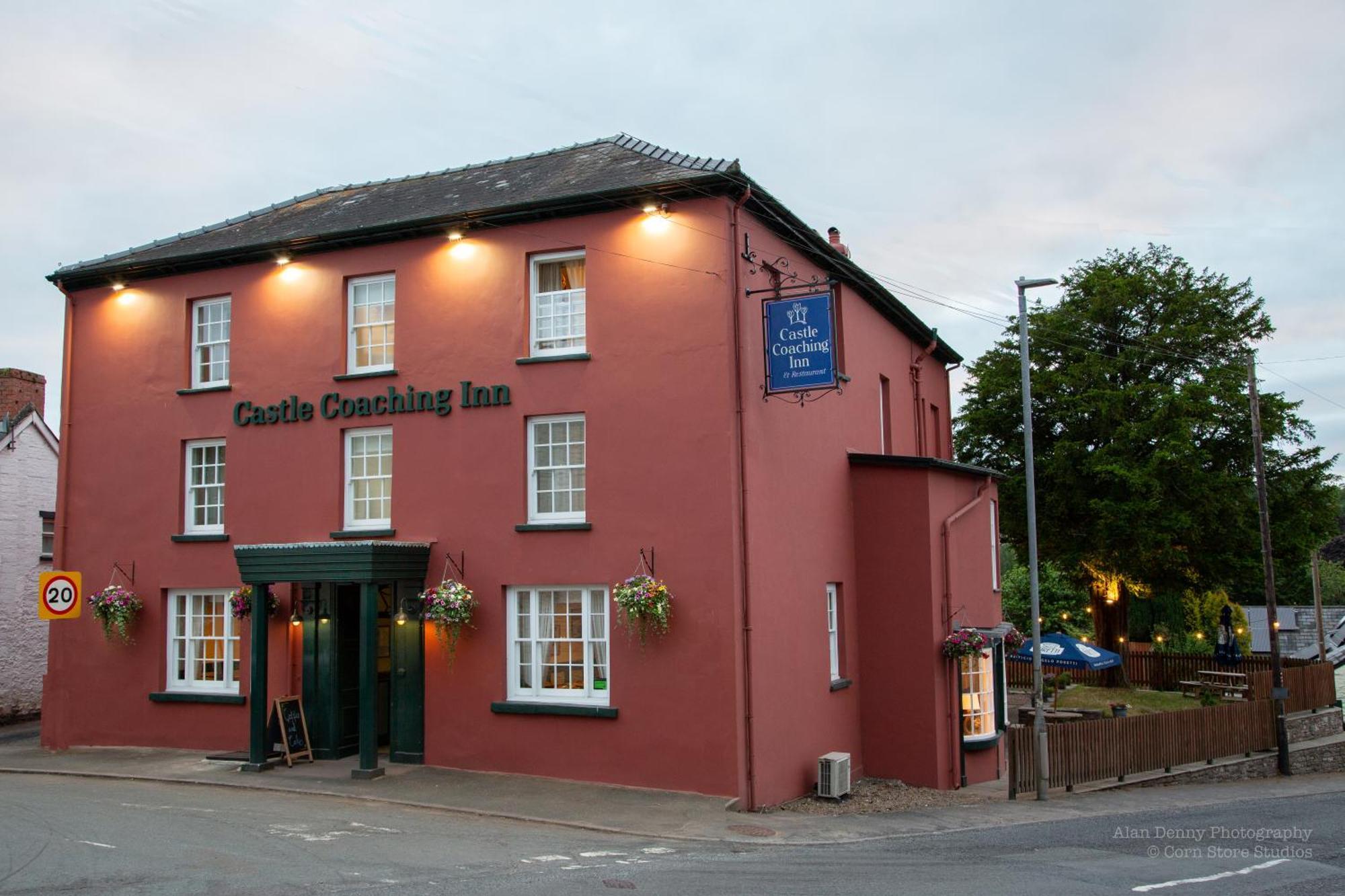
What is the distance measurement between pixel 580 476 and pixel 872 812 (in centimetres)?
677

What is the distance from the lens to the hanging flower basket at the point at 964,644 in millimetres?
19234

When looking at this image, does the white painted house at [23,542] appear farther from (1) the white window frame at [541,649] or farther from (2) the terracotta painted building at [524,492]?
(1) the white window frame at [541,649]

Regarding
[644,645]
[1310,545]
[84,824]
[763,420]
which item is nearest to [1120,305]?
[1310,545]

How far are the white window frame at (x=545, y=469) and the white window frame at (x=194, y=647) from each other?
20.1 ft

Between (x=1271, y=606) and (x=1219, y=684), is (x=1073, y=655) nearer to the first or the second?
(x=1271, y=606)

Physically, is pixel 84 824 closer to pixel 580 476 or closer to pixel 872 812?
pixel 580 476

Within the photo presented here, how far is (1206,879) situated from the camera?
38.9ft

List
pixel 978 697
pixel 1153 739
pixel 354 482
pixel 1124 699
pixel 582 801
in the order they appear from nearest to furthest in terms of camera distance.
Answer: pixel 582 801 < pixel 354 482 < pixel 978 697 < pixel 1153 739 < pixel 1124 699

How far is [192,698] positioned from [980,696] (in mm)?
14232

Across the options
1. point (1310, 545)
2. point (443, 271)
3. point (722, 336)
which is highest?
point (443, 271)

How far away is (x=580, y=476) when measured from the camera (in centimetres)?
1723

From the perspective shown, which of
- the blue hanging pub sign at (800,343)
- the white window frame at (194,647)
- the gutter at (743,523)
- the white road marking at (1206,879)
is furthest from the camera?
the white window frame at (194,647)

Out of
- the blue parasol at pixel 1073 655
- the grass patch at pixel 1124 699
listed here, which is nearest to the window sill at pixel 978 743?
the blue parasol at pixel 1073 655

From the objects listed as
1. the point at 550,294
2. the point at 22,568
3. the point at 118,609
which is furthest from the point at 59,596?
the point at 22,568
